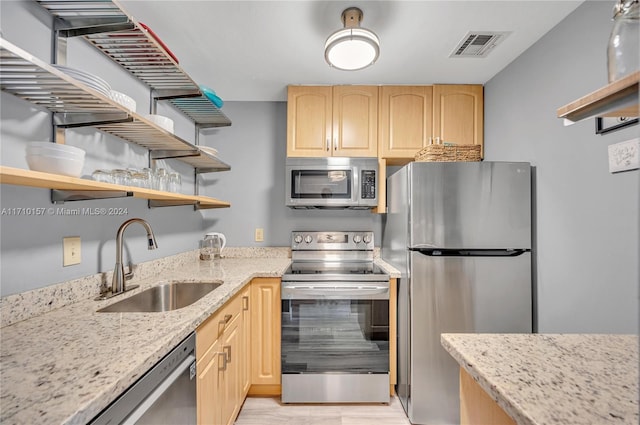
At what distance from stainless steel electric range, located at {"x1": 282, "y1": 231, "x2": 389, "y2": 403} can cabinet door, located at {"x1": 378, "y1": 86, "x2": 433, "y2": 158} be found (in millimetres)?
1063

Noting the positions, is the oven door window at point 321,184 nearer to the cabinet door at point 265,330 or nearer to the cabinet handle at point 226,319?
the cabinet door at point 265,330

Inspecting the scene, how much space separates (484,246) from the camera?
1781 mm

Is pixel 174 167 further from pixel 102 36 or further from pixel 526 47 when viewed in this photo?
pixel 526 47

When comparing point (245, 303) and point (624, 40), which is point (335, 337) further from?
point (624, 40)

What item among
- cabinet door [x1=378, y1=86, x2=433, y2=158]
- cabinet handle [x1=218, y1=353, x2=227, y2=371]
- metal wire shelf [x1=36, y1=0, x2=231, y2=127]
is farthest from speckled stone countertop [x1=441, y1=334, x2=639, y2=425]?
cabinet door [x1=378, y1=86, x2=433, y2=158]

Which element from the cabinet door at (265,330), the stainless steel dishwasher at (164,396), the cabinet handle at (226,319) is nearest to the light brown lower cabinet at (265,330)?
the cabinet door at (265,330)

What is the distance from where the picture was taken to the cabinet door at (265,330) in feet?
6.54

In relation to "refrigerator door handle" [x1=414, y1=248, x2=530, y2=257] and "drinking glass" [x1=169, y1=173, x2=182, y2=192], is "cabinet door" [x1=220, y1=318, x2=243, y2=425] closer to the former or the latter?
"drinking glass" [x1=169, y1=173, x2=182, y2=192]

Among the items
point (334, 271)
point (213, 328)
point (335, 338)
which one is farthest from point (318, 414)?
point (213, 328)

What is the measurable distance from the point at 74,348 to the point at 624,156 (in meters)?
2.13

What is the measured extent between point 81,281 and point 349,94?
2101mm

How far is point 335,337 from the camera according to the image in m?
1.97

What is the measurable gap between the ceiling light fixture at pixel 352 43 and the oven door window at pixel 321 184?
84 centimetres

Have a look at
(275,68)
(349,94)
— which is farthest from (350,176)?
A: (275,68)
